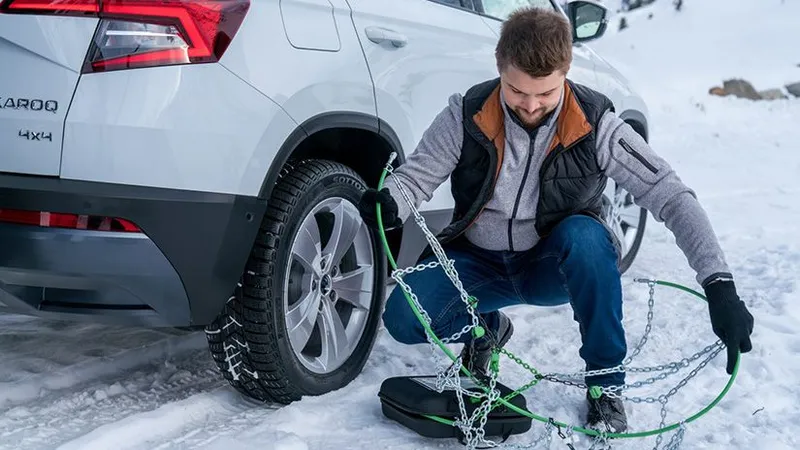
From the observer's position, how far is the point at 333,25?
287 cm

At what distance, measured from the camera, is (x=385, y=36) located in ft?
10.2

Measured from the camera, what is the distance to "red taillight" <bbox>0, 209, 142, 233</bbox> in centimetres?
230

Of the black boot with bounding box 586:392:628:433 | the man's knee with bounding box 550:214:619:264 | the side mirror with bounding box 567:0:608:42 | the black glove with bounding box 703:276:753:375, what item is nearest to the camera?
the black glove with bounding box 703:276:753:375

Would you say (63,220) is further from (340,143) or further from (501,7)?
(501,7)

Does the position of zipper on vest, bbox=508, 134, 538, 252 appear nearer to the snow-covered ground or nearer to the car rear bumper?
the snow-covered ground

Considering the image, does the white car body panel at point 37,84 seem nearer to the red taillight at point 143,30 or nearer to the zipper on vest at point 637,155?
the red taillight at point 143,30

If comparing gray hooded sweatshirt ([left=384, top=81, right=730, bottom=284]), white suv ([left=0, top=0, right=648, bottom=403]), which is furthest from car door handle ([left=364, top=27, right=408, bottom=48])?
gray hooded sweatshirt ([left=384, top=81, right=730, bottom=284])

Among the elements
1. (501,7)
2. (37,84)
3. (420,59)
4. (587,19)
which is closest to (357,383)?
(420,59)

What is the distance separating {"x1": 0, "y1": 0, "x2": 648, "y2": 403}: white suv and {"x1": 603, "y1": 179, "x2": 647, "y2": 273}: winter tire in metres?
2.04

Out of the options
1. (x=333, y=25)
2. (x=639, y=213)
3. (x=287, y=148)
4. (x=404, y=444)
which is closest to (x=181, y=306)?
(x=287, y=148)

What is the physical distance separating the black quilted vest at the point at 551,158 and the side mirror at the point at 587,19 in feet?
5.28

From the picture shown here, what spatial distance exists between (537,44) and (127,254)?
4.18 ft

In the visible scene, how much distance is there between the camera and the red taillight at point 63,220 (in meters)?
2.30

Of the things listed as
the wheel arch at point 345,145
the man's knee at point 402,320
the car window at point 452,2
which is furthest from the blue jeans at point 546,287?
the car window at point 452,2
